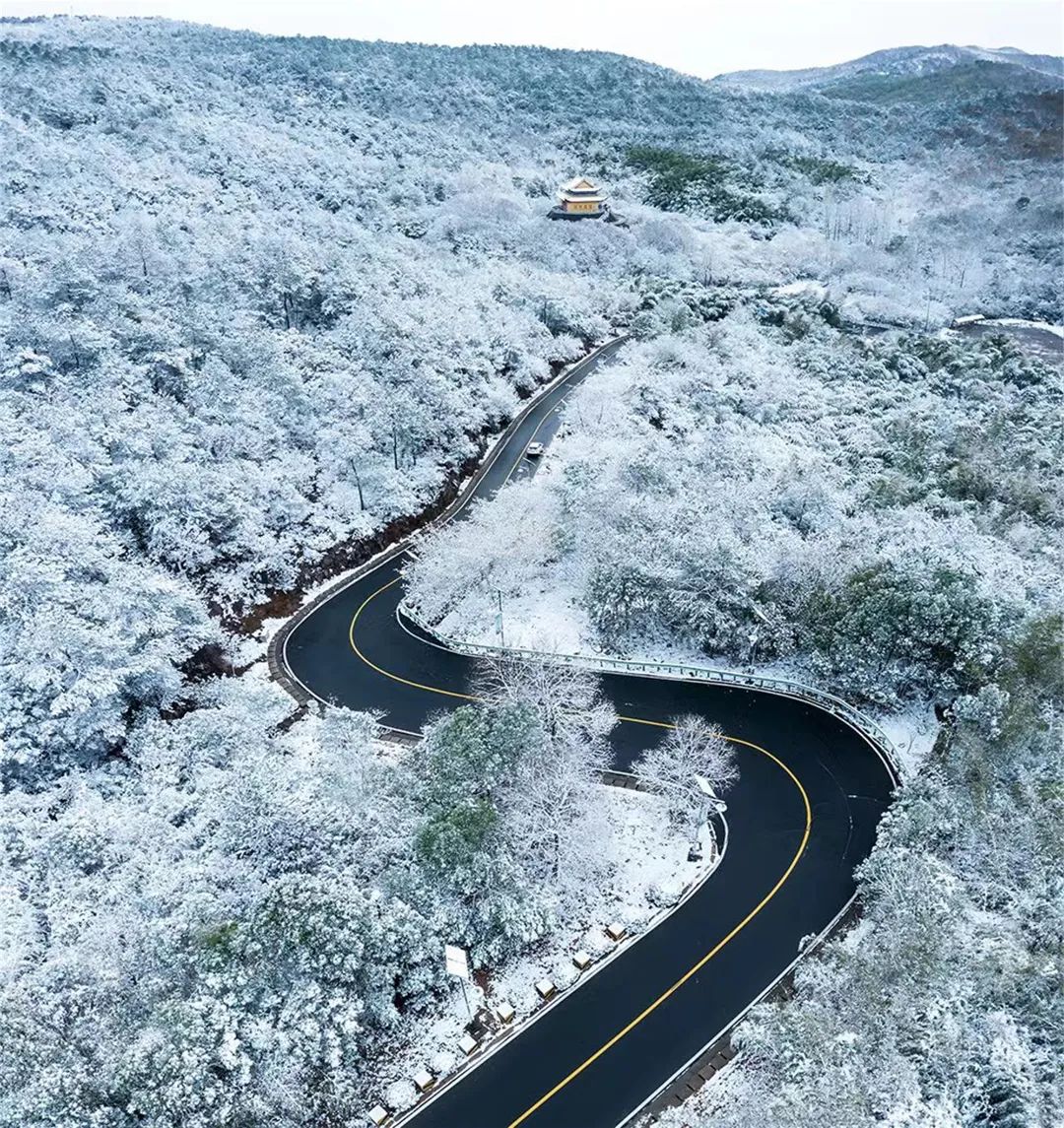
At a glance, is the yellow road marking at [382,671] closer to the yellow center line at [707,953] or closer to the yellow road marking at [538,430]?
the yellow center line at [707,953]

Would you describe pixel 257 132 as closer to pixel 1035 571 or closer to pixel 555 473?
pixel 555 473

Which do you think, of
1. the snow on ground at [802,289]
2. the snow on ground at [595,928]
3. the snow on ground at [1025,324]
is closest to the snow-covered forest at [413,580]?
the snow on ground at [595,928]

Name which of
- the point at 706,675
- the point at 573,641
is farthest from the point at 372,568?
the point at 706,675

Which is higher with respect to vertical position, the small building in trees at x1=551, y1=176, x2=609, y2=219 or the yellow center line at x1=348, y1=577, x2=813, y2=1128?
the small building in trees at x1=551, y1=176, x2=609, y2=219

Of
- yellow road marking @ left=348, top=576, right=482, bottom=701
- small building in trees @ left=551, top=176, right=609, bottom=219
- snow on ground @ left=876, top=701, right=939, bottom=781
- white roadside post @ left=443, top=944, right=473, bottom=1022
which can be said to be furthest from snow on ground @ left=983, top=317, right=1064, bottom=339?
white roadside post @ left=443, top=944, right=473, bottom=1022

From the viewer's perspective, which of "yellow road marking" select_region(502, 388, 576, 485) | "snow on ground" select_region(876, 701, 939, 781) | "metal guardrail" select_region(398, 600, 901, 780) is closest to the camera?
"snow on ground" select_region(876, 701, 939, 781)

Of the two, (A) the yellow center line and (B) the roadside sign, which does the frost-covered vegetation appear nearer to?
(A) the yellow center line

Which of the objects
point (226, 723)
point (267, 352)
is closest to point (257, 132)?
point (267, 352)
